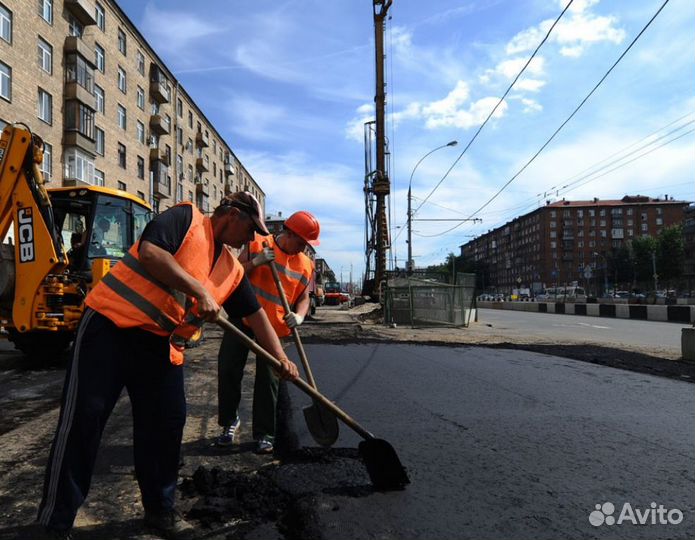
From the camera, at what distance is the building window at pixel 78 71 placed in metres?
26.5

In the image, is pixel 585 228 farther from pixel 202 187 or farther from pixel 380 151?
pixel 380 151

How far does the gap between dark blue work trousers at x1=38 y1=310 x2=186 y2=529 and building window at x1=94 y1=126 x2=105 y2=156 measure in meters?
32.0

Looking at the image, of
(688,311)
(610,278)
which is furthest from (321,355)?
(610,278)

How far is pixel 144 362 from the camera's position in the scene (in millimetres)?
2180

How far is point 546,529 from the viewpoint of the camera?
7.72ft

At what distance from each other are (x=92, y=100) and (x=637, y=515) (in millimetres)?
31982

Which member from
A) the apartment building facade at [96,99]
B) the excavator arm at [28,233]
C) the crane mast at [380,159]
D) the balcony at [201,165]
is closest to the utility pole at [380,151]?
the crane mast at [380,159]

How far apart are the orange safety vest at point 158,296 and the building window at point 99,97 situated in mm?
32417

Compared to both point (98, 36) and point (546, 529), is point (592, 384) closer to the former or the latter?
point (546, 529)

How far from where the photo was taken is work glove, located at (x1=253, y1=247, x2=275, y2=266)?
11.1 feet

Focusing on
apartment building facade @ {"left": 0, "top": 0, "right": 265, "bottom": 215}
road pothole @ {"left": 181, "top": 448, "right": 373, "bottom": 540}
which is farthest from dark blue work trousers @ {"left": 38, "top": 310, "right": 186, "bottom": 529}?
apartment building facade @ {"left": 0, "top": 0, "right": 265, "bottom": 215}
